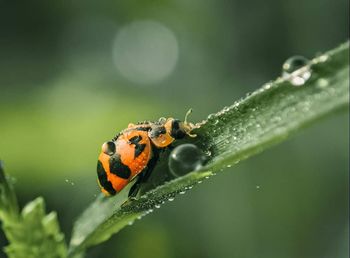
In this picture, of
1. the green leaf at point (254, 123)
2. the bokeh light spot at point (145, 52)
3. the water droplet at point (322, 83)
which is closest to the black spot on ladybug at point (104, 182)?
the green leaf at point (254, 123)

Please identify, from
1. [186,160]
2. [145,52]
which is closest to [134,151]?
[186,160]

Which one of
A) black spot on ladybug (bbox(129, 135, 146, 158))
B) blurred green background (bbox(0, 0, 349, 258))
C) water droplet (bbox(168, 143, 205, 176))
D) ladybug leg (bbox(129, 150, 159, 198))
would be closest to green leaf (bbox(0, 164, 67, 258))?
water droplet (bbox(168, 143, 205, 176))

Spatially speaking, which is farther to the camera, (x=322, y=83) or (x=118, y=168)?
(x=118, y=168)

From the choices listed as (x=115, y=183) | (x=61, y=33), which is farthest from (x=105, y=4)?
(x=115, y=183)

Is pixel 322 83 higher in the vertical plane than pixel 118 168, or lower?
lower

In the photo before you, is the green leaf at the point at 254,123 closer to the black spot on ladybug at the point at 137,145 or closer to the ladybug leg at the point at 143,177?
the ladybug leg at the point at 143,177

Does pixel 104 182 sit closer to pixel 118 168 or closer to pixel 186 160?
pixel 118 168
